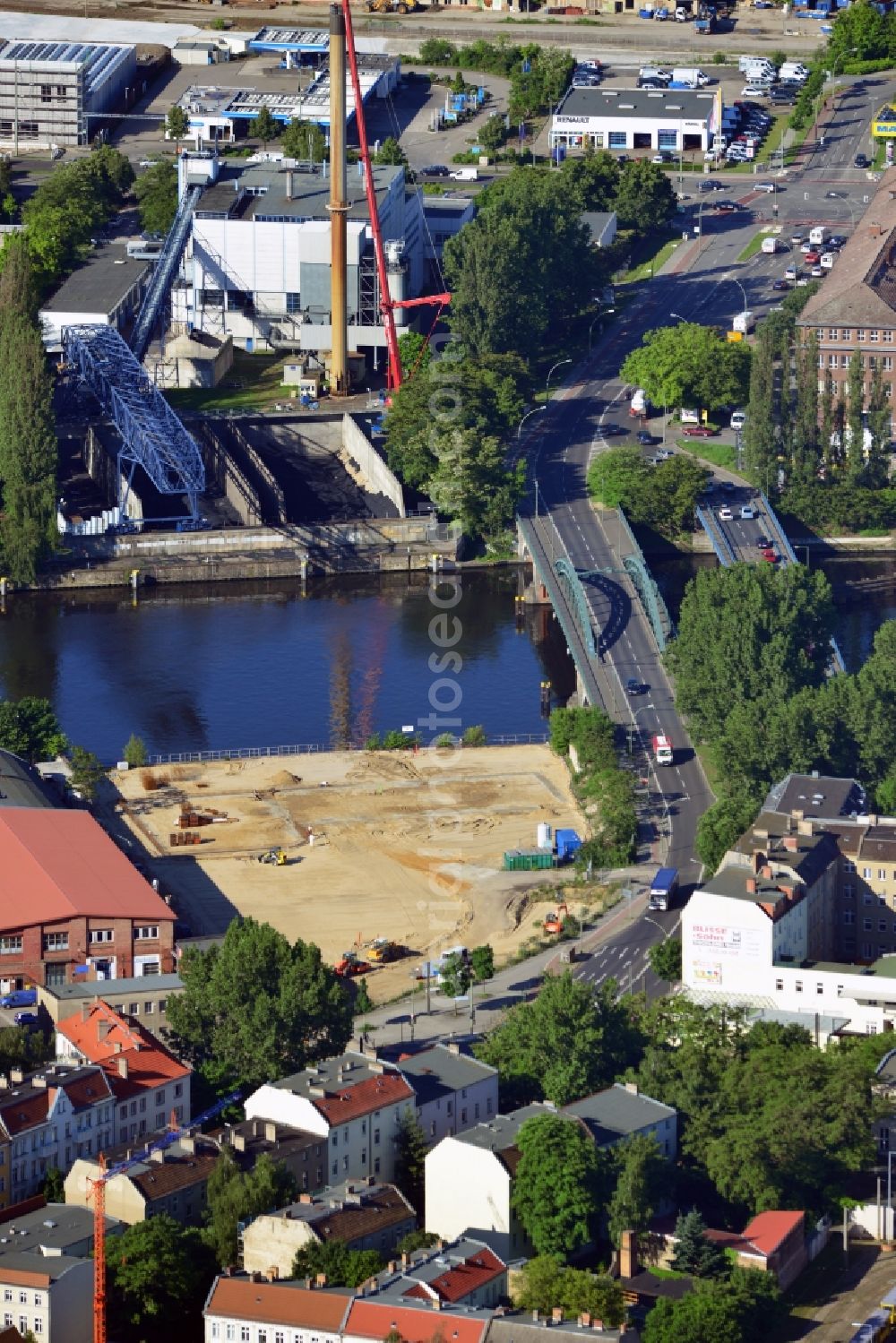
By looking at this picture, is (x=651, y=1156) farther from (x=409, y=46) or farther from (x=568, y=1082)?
(x=409, y=46)

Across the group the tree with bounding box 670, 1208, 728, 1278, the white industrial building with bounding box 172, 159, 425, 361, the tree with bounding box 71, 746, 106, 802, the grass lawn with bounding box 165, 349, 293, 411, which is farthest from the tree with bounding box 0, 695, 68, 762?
the white industrial building with bounding box 172, 159, 425, 361

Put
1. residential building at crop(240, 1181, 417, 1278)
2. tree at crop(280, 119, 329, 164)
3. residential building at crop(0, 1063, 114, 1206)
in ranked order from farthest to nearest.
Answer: tree at crop(280, 119, 329, 164)
residential building at crop(0, 1063, 114, 1206)
residential building at crop(240, 1181, 417, 1278)

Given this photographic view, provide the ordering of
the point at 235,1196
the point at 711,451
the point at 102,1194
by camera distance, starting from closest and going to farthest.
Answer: the point at 102,1194 → the point at 235,1196 → the point at 711,451

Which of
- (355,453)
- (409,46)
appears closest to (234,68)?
(409,46)

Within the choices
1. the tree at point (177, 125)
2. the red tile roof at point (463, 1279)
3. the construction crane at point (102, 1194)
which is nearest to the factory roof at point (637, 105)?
the tree at point (177, 125)

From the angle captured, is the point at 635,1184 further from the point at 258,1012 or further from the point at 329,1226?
the point at 258,1012

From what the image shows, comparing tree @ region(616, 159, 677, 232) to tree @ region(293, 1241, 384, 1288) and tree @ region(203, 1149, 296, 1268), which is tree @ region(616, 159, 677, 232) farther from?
tree @ region(293, 1241, 384, 1288)

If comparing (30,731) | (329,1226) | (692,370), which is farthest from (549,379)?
(329,1226)
